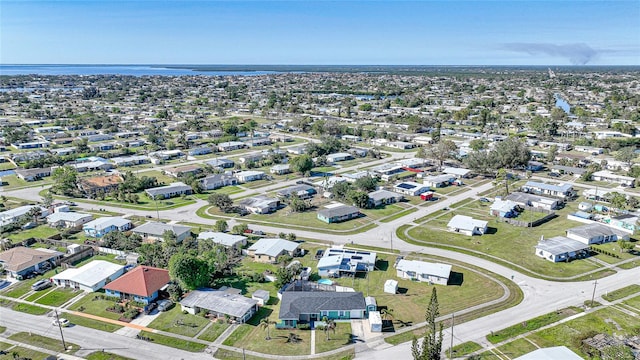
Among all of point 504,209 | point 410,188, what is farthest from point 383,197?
point 504,209

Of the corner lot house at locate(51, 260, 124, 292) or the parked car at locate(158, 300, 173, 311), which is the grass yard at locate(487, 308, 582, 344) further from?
the corner lot house at locate(51, 260, 124, 292)

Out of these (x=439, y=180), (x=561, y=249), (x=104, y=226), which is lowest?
(x=561, y=249)

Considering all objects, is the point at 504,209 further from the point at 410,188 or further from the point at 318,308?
the point at 318,308

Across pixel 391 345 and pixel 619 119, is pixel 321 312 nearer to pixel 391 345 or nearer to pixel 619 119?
pixel 391 345

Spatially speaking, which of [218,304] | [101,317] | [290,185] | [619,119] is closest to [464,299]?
[218,304]

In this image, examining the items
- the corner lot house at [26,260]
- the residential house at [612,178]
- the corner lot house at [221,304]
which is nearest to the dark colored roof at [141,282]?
the corner lot house at [221,304]
